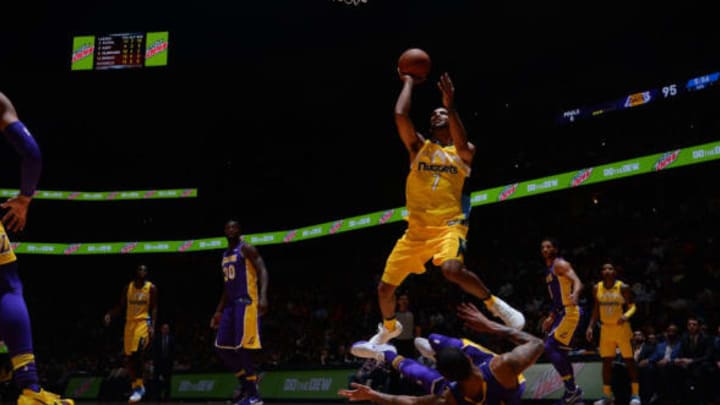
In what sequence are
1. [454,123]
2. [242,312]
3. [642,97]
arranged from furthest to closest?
[642,97] < [242,312] < [454,123]

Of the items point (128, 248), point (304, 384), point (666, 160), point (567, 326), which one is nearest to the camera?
point (567, 326)

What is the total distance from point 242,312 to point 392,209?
40.9 ft

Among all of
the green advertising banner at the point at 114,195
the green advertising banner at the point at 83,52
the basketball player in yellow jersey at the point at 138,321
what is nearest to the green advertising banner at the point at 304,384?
the basketball player in yellow jersey at the point at 138,321

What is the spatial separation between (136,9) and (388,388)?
46.1 ft

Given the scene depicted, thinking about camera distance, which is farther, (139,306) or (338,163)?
(338,163)

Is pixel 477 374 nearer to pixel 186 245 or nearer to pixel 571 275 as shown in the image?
pixel 571 275

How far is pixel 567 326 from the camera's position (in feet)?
28.2

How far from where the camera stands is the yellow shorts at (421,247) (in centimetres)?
569

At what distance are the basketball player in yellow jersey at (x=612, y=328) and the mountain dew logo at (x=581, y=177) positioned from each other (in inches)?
234

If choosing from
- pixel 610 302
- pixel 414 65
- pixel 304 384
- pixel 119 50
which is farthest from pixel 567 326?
pixel 119 50

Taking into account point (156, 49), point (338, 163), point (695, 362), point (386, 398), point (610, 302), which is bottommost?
point (695, 362)

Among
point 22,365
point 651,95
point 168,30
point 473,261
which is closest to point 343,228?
point 473,261

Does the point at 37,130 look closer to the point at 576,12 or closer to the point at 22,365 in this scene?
the point at 576,12

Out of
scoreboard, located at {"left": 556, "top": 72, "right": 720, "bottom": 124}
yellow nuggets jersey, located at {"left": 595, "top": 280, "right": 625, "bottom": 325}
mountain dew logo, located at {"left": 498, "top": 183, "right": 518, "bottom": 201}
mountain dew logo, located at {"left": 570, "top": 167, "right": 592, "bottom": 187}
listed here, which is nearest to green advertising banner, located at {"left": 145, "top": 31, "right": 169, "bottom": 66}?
mountain dew logo, located at {"left": 498, "top": 183, "right": 518, "bottom": 201}
